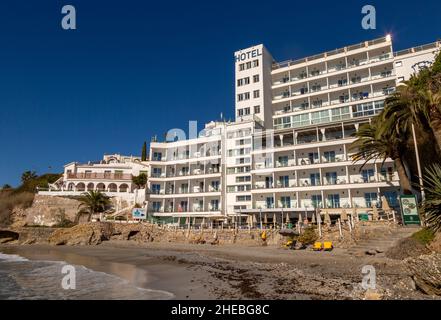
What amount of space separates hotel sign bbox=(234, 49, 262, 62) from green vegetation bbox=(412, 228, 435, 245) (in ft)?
154

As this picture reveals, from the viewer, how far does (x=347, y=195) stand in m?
39.2

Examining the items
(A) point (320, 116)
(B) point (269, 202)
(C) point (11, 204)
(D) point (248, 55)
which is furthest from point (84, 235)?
(D) point (248, 55)

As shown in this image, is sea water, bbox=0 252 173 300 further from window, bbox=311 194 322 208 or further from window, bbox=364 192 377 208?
window, bbox=364 192 377 208

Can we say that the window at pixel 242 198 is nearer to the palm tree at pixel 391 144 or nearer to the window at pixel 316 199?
the window at pixel 316 199

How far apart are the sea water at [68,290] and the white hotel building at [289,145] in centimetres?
2582

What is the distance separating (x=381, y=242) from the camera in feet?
70.2

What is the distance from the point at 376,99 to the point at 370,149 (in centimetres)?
1855

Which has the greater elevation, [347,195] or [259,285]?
[347,195]

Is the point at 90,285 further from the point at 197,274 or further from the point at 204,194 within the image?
the point at 204,194

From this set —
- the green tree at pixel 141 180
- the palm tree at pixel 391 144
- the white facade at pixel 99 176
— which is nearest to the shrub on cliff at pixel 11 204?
the white facade at pixel 99 176

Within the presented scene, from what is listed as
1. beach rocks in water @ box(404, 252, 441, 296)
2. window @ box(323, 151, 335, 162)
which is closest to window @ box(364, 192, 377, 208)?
window @ box(323, 151, 335, 162)

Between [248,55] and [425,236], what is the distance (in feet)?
160
